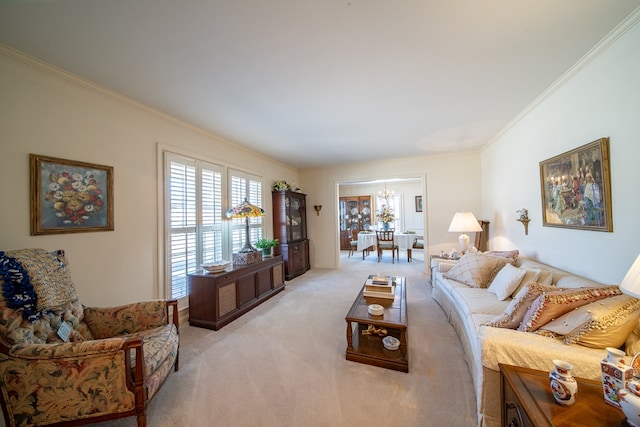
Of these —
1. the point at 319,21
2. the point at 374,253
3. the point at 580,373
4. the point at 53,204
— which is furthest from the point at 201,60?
the point at 374,253

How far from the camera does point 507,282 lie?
2.29 meters

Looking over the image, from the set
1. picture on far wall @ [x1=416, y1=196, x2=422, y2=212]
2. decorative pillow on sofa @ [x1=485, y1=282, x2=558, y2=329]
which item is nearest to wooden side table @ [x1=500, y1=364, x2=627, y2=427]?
decorative pillow on sofa @ [x1=485, y1=282, x2=558, y2=329]

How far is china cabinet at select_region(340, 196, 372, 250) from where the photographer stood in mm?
8625

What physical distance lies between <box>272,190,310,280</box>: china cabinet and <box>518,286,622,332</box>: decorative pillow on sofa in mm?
3984

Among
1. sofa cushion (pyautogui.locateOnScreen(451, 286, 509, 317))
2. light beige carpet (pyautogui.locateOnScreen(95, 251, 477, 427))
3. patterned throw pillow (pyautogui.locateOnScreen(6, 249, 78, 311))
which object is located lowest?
light beige carpet (pyautogui.locateOnScreen(95, 251, 477, 427))

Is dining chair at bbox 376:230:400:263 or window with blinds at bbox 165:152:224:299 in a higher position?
window with blinds at bbox 165:152:224:299

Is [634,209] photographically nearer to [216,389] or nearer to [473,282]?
[473,282]

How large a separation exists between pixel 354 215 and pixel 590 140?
694 cm

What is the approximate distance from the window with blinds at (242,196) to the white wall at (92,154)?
3.01 feet

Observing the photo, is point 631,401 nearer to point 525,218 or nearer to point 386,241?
point 525,218

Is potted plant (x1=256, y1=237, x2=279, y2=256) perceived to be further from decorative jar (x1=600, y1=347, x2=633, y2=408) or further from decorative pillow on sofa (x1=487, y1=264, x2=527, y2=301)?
decorative jar (x1=600, y1=347, x2=633, y2=408)

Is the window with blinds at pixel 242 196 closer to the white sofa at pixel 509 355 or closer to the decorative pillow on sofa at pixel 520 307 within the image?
the white sofa at pixel 509 355

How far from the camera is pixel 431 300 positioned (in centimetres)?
350

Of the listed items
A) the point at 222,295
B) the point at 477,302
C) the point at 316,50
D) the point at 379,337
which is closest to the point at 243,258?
the point at 222,295
